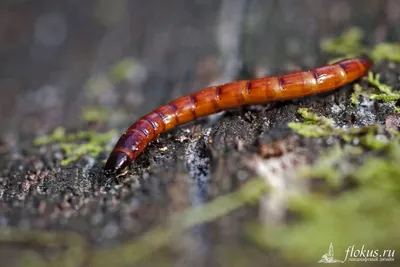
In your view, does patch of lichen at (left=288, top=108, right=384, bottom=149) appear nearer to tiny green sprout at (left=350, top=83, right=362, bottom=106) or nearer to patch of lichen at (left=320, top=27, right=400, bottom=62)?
tiny green sprout at (left=350, top=83, right=362, bottom=106)

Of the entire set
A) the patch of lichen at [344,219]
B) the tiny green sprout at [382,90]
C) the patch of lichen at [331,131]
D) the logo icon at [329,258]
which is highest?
the tiny green sprout at [382,90]

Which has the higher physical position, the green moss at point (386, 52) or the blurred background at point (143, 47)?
the blurred background at point (143, 47)

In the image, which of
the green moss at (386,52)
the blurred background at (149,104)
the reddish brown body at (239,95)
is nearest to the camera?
the blurred background at (149,104)

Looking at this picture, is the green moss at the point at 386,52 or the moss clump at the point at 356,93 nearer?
the moss clump at the point at 356,93

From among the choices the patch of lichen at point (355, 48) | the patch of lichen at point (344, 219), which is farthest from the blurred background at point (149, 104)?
the patch of lichen at point (355, 48)

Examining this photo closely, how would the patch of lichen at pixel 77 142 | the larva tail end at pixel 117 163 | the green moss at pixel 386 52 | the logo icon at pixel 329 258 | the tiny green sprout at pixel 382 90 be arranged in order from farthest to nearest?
1. the green moss at pixel 386 52
2. the patch of lichen at pixel 77 142
3. the tiny green sprout at pixel 382 90
4. the larva tail end at pixel 117 163
5. the logo icon at pixel 329 258

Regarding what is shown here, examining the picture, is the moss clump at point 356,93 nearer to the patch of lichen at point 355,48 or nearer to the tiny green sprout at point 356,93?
the tiny green sprout at point 356,93

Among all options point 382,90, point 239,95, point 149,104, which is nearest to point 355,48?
point 382,90
